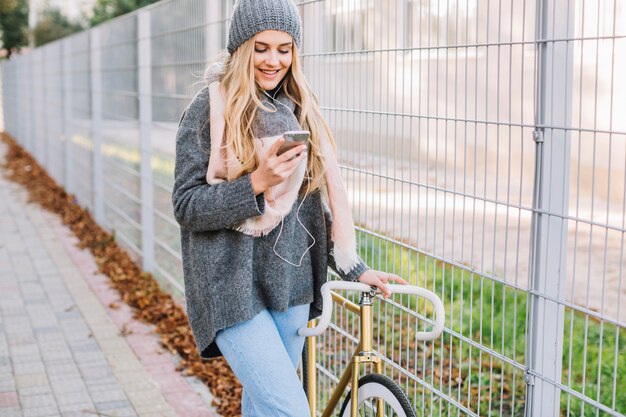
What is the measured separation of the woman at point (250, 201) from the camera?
2.90m

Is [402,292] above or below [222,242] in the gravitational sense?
below

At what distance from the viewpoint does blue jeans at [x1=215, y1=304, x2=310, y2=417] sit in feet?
9.53

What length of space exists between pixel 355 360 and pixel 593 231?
86 centimetres

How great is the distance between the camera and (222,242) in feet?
9.66

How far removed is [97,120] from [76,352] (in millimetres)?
4721

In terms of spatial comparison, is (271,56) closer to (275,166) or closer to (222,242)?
(275,166)

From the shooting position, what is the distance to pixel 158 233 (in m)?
7.54

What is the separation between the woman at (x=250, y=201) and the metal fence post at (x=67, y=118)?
10.1 meters

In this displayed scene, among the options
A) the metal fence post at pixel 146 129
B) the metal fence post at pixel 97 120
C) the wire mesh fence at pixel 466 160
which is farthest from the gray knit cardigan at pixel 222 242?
the metal fence post at pixel 97 120

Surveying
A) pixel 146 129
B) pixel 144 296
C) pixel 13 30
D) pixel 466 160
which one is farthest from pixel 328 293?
pixel 13 30

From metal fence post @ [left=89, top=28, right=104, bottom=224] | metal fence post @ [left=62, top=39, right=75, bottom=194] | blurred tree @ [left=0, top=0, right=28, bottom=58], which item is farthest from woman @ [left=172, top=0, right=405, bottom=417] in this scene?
blurred tree @ [left=0, top=0, right=28, bottom=58]

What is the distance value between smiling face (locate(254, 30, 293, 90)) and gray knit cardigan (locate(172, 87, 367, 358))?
10 centimetres

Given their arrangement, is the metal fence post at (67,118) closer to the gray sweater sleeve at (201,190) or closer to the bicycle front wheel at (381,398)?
the gray sweater sleeve at (201,190)

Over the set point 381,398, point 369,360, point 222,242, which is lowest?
point 381,398
